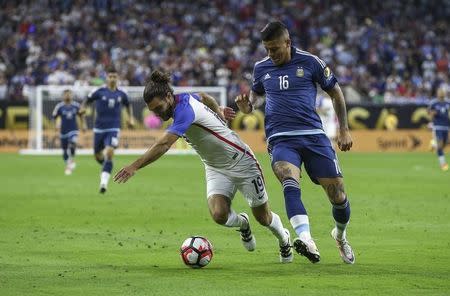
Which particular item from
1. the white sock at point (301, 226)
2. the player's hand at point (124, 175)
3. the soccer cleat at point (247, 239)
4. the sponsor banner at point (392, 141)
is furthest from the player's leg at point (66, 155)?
the player's hand at point (124, 175)

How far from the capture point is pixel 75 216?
17.1 metres

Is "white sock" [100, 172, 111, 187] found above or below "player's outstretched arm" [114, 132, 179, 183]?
below

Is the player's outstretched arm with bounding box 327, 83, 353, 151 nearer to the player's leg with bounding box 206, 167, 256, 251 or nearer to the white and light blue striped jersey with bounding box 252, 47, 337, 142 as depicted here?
the white and light blue striped jersey with bounding box 252, 47, 337, 142

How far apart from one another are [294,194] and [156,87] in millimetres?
1731

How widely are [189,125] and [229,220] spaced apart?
1.36m

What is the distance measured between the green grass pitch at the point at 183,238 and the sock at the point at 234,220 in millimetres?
433

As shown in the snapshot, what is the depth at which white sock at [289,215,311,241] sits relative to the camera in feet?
33.6

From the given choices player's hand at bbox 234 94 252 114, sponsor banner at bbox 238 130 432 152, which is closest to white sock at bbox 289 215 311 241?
player's hand at bbox 234 94 252 114

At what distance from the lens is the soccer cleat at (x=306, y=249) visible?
32.8 ft

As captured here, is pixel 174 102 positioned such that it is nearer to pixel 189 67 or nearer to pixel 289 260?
pixel 289 260

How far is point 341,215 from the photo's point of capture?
10906mm

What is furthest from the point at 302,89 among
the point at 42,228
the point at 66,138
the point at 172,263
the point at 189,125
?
the point at 66,138

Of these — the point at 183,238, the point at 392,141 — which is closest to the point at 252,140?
the point at 392,141

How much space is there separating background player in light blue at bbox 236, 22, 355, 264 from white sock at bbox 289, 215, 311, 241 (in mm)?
175
